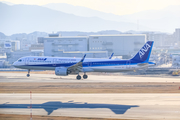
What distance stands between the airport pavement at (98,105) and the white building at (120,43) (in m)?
97.8

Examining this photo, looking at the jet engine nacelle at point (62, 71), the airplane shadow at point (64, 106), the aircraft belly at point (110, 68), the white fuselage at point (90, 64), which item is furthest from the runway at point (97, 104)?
the aircraft belly at point (110, 68)

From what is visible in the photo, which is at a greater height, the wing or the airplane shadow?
the wing

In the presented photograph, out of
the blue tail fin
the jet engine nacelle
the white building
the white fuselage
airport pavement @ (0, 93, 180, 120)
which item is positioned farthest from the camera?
the white building

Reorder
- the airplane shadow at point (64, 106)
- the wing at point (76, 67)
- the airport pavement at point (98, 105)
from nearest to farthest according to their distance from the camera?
1. the airport pavement at point (98, 105)
2. the airplane shadow at point (64, 106)
3. the wing at point (76, 67)

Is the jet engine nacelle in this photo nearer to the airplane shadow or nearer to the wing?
the wing

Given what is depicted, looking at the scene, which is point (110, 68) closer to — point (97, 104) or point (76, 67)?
point (76, 67)

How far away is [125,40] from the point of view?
425 ft

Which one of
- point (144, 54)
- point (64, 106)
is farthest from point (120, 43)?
point (64, 106)

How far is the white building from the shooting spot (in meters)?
129

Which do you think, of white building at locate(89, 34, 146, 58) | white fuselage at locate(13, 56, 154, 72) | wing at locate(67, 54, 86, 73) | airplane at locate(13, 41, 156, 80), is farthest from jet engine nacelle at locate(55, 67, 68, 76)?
white building at locate(89, 34, 146, 58)

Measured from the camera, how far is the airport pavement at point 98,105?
23578 millimetres

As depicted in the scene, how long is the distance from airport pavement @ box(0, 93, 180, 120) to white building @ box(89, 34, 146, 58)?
97835 millimetres

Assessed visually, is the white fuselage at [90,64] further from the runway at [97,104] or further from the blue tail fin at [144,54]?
the runway at [97,104]

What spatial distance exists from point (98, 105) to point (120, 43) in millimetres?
104748
